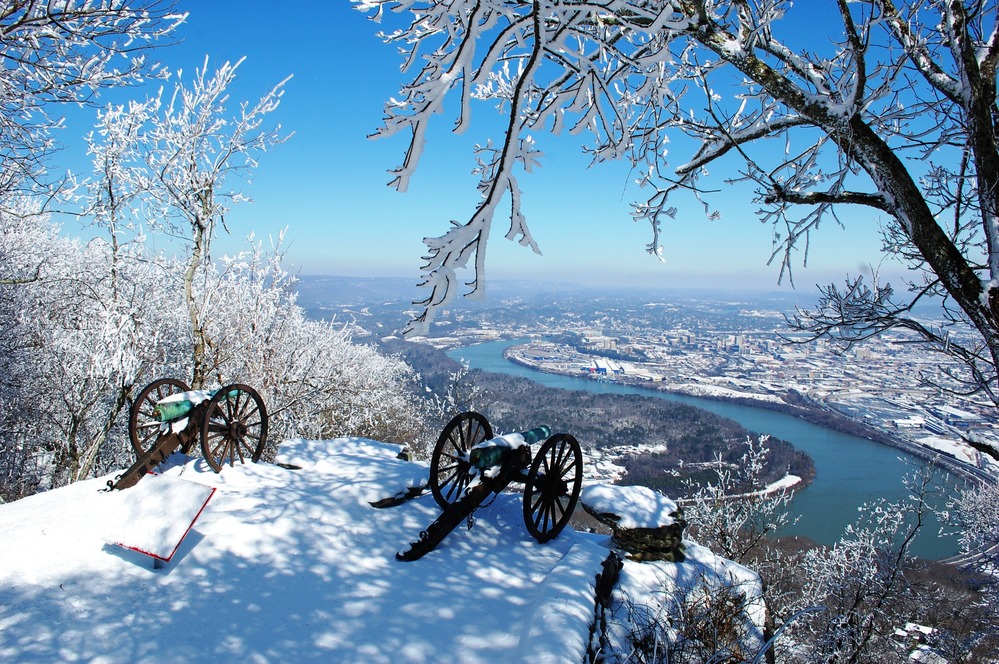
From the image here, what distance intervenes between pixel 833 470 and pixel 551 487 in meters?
32.9

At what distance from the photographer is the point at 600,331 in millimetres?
90188

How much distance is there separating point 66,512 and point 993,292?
254 inches

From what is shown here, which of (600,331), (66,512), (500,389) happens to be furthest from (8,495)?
(600,331)

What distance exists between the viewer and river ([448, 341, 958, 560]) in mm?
24422

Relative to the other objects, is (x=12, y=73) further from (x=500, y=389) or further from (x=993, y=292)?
(x=500, y=389)

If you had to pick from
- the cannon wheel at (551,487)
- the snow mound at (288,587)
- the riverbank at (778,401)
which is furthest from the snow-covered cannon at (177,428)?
the riverbank at (778,401)

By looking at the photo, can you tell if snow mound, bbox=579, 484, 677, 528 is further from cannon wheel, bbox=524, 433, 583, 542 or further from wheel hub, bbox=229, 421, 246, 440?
wheel hub, bbox=229, 421, 246, 440

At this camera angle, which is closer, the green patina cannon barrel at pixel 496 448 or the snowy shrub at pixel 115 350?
the green patina cannon barrel at pixel 496 448

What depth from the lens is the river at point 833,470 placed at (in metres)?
24.4

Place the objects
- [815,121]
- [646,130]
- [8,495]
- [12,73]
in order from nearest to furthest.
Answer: [815,121] → [646,130] → [12,73] → [8,495]

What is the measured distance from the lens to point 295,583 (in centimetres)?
356

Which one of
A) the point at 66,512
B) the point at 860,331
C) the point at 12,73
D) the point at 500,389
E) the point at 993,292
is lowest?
the point at 500,389

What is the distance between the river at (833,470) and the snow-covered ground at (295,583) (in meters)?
10.9

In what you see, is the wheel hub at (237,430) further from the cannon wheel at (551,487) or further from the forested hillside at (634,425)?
the forested hillside at (634,425)
